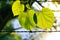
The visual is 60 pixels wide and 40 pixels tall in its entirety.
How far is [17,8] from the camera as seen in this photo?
3.72ft

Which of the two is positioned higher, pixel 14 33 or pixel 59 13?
pixel 59 13

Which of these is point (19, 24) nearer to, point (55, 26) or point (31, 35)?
point (31, 35)

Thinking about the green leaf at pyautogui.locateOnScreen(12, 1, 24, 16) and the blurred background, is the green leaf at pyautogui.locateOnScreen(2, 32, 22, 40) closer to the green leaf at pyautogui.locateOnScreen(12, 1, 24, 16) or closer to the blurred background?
the blurred background

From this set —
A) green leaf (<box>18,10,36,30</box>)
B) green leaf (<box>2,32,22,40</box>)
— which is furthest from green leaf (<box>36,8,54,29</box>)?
green leaf (<box>2,32,22,40</box>)

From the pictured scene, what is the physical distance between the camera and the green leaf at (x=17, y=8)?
1137 millimetres

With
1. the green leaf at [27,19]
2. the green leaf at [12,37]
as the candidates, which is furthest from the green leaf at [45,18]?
the green leaf at [12,37]

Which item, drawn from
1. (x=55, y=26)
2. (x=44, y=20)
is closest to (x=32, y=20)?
(x=44, y=20)

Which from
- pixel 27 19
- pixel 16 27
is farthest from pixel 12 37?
pixel 27 19

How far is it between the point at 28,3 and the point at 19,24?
165 mm

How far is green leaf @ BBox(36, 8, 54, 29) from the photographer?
1164 millimetres

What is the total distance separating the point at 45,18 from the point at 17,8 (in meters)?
0.21

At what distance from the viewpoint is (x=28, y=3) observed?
1183 millimetres

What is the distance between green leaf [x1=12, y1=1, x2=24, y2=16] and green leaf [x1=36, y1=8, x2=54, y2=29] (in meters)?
0.12

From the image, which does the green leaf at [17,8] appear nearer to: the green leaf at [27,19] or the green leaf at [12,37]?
the green leaf at [27,19]
